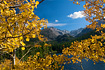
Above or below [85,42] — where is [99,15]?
above

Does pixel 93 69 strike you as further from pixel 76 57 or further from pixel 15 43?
pixel 15 43

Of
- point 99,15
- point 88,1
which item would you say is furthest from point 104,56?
point 88,1

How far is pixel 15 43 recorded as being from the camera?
5.76ft

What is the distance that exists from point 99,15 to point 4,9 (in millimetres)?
4501

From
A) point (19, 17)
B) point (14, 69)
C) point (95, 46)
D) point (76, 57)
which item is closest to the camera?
point (19, 17)

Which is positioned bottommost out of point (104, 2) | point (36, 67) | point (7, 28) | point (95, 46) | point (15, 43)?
point (36, 67)

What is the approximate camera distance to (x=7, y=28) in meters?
1.62

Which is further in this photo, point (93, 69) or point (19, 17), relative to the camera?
point (93, 69)

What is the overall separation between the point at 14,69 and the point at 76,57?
316 cm

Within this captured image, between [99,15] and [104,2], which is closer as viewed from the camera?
[104,2]

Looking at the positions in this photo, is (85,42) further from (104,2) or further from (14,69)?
(14,69)

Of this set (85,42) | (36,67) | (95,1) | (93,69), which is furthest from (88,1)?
(93,69)

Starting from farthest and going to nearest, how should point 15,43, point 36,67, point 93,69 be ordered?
point 93,69 < point 36,67 < point 15,43

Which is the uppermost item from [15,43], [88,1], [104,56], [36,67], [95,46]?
[88,1]
